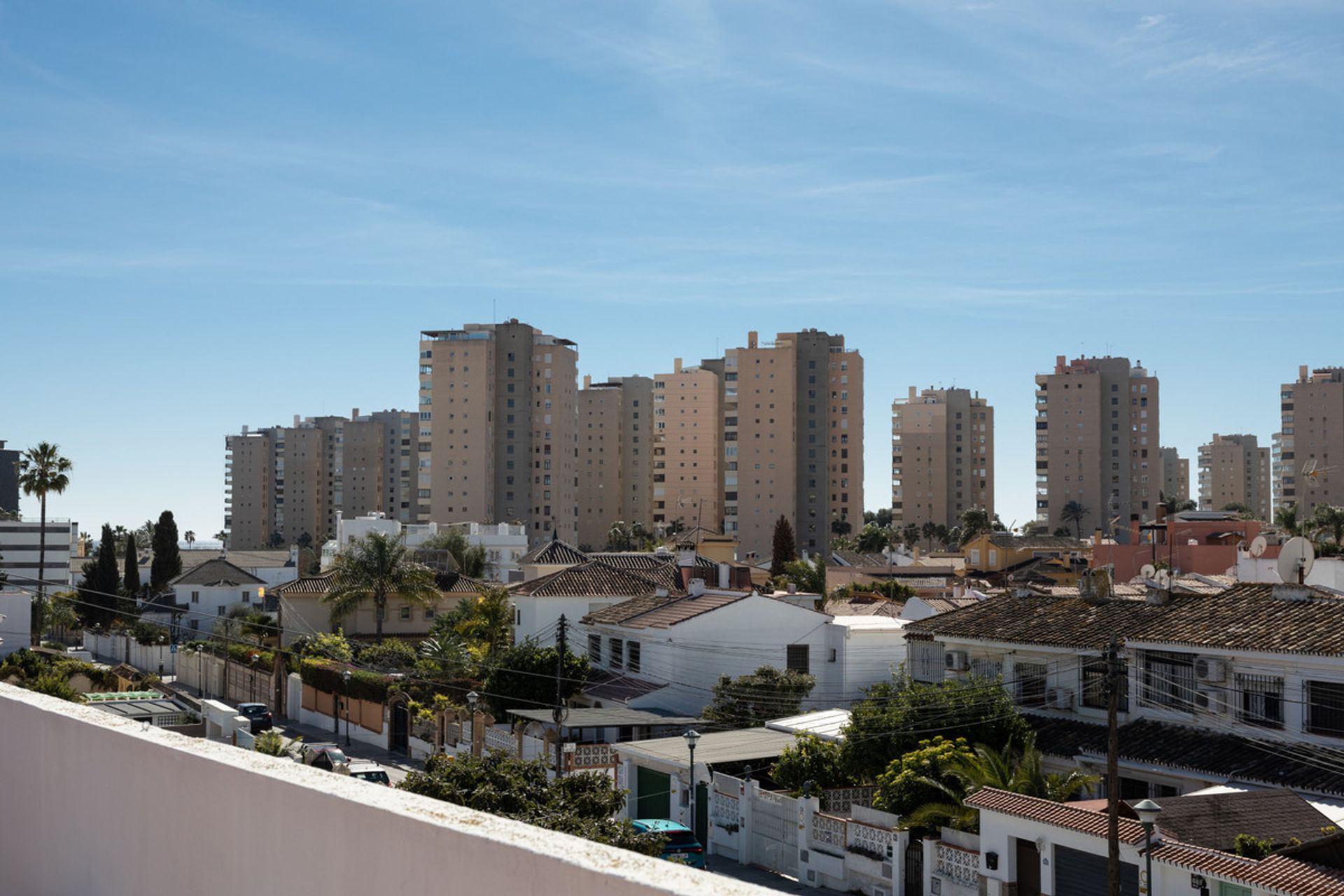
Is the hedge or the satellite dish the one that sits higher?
the satellite dish

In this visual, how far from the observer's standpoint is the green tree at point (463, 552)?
8606 centimetres

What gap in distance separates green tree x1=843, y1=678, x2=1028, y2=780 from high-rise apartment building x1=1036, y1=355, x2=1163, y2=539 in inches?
4724

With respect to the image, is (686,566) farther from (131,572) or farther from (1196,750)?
(131,572)

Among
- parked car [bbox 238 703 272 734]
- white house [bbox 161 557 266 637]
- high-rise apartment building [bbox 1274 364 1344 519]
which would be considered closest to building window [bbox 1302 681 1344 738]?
parked car [bbox 238 703 272 734]

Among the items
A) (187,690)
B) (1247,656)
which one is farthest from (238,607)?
(1247,656)

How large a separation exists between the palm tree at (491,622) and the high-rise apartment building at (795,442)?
3461 inches

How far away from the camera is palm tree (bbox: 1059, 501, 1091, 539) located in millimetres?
140875

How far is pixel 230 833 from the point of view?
4.36 m

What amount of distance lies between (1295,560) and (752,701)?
14871 mm

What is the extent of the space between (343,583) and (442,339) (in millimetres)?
72791

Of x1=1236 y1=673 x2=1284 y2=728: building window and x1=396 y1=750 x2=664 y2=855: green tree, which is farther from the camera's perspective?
x1=1236 y1=673 x2=1284 y2=728: building window

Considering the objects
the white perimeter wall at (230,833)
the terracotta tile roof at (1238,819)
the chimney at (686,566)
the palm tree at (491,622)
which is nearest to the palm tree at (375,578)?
the palm tree at (491,622)

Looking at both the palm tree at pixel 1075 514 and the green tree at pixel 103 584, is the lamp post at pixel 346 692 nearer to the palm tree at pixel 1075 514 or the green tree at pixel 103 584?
the green tree at pixel 103 584

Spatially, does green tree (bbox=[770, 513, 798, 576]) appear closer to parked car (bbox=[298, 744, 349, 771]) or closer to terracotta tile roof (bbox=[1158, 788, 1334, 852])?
parked car (bbox=[298, 744, 349, 771])
